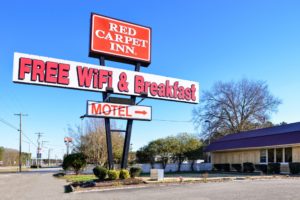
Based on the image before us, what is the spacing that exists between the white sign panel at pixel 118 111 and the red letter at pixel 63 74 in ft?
6.09

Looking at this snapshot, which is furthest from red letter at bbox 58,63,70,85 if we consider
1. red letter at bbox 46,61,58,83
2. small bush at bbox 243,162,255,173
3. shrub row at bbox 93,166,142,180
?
small bush at bbox 243,162,255,173

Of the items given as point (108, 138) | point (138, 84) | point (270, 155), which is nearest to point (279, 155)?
point (270, 155)

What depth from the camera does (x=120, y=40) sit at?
69.9 feet

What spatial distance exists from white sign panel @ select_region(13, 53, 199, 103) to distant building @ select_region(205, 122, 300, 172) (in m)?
9.45

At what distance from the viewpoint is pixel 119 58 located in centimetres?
2128

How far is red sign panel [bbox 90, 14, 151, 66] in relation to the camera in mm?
20484

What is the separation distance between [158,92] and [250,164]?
1433cm

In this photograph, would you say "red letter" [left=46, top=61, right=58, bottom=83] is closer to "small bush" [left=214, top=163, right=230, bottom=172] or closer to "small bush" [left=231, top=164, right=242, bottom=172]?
"small bush" [left=231, top=164, right=242, bottom=172]

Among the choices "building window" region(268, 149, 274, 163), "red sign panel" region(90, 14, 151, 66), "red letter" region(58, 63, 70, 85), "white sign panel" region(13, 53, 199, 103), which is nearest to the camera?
"white sign panel" region(13, 53, 199, 103)

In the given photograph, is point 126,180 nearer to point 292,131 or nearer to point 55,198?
point 55,198

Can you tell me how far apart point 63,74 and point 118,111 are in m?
3.91

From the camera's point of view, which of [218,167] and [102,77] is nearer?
[102,77]


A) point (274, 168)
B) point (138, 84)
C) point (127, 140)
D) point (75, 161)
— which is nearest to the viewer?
point (127, 140)

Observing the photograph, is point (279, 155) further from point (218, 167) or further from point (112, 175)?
point (112, 175)
